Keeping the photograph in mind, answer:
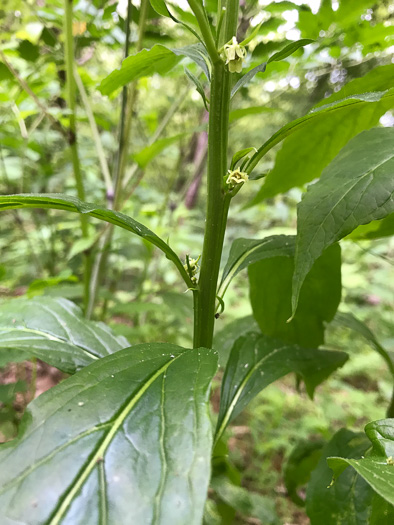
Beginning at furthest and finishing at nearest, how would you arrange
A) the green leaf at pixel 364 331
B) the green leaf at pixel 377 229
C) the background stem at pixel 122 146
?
the background stem at pixel 122 146, the green leaf at pixel 364 331, the green leaf at pixel 377 229

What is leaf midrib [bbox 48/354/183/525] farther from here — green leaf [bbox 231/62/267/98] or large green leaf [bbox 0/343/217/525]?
green leaf [bbox 231/62/267/98]

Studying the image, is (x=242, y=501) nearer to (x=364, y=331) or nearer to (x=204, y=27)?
(x=364, y=331)

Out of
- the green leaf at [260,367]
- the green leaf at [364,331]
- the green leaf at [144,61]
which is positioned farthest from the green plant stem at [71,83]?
the green leaf at [364,331]

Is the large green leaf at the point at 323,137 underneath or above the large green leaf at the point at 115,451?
above

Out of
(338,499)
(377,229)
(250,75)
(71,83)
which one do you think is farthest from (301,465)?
(71,83)

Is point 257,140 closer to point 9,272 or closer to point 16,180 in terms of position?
point 16,180

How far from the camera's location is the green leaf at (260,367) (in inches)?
21.6

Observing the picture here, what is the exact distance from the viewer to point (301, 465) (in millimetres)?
838

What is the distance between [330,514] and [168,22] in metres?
2.13

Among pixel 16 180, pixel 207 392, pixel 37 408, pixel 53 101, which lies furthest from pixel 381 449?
pixel 16 180

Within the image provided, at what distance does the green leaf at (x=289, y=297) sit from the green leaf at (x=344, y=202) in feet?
0.65

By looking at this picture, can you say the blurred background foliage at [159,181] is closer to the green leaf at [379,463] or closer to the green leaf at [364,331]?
the green leaf at [364,331]

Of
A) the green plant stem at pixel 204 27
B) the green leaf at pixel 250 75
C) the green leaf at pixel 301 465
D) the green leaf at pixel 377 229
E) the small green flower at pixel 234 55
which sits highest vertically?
the green plant stem at pixel 204 27

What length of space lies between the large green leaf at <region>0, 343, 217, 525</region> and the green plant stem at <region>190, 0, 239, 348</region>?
125 millimetres
